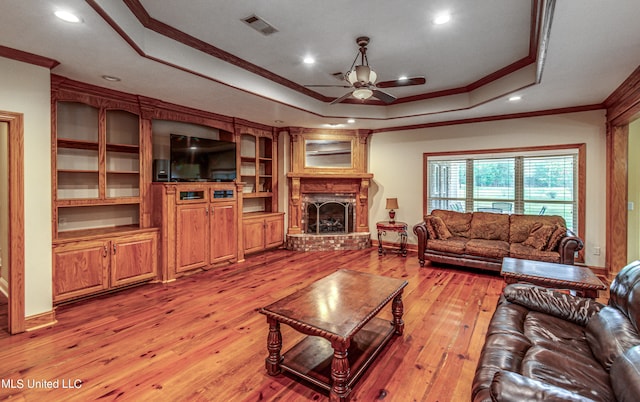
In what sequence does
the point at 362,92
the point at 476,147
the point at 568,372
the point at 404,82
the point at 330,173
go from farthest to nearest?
the point at 330,173, the point at 476,147, the point at 404,82, the point at 362,92, the point at 568,372

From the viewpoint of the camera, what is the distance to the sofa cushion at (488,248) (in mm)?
4605

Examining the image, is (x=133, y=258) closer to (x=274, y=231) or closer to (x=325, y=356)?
(x=274, y=231)

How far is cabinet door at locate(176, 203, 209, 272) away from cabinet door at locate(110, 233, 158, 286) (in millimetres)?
327

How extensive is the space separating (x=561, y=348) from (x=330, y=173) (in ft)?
16.6

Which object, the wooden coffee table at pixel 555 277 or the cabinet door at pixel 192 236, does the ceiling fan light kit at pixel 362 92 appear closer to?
the wooden coffee table at pixel 555 277

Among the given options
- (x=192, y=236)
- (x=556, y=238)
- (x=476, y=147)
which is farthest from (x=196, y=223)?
(x=556, y=238)

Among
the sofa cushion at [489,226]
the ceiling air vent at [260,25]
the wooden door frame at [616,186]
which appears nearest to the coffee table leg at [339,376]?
the ceiling air vent at [260,25]

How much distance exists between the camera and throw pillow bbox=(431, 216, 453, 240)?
529 centimetres

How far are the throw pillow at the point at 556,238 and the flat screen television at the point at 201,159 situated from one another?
498cm

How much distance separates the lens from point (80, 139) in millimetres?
4000

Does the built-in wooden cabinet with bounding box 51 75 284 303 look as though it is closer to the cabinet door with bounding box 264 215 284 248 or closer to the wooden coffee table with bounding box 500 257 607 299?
the cabinet door with bounding box 264 215 284 248

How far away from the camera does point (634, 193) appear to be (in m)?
4.43

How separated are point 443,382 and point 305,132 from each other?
17.1 ft

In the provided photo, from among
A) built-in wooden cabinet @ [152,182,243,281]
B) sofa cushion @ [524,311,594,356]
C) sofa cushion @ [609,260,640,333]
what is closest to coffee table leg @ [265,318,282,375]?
sofa cushion @ [524,311,594,356]
